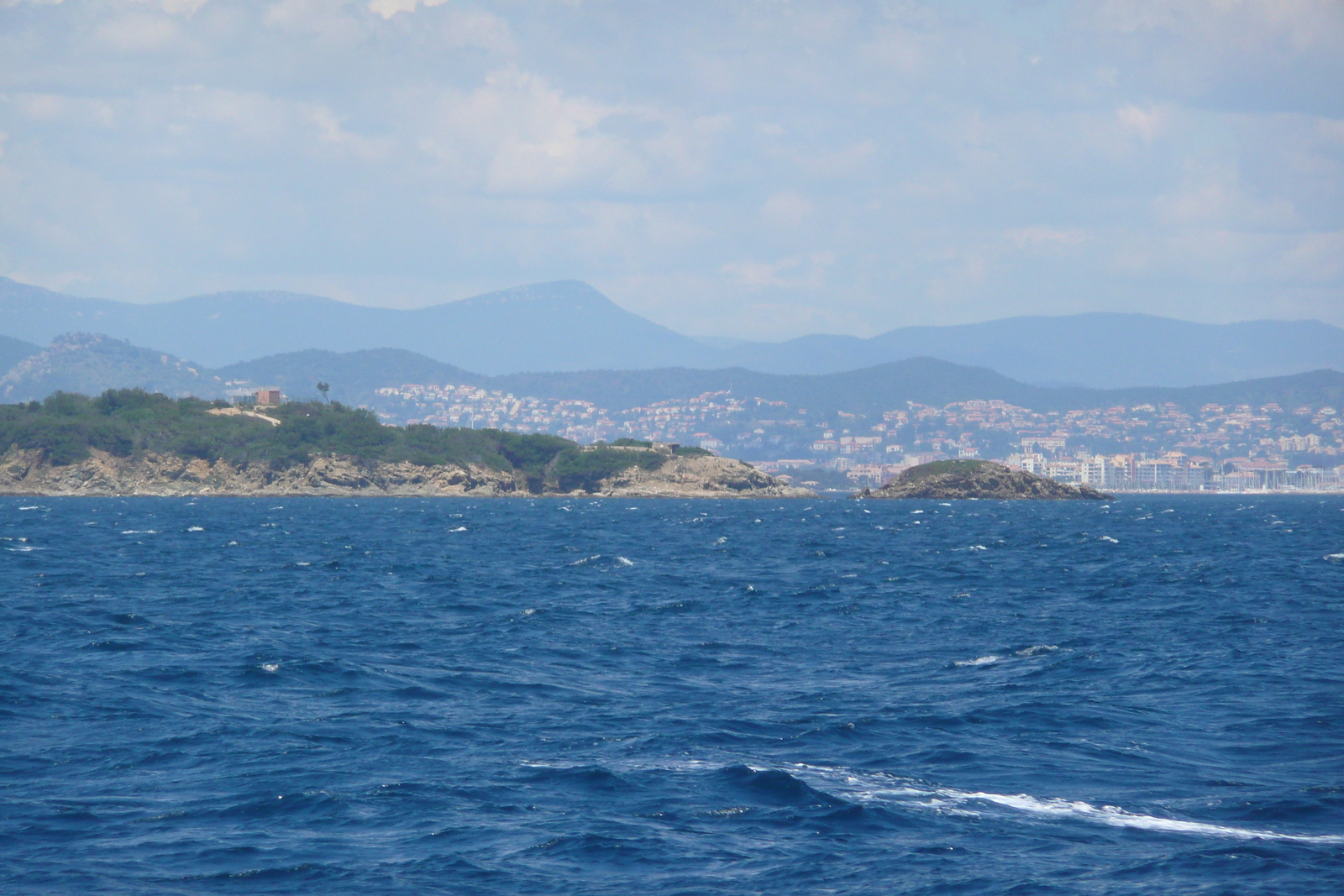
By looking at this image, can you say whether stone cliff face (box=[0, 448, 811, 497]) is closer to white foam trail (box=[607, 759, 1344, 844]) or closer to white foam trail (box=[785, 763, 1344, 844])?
white foam trail (box=[607, 759, 1344, 844])

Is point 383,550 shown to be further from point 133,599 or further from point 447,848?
point 447,848

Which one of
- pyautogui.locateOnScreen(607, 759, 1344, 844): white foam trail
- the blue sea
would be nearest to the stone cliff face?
the blue sea

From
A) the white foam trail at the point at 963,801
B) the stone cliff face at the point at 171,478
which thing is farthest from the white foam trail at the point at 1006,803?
the stone cliff face at the point at 171,478

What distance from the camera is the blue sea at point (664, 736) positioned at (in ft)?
49.6

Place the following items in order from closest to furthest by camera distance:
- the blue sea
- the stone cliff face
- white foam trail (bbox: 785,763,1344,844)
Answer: the blue sea < white foam trail (bbox: 785,763,1344,844) < the stone cliff face

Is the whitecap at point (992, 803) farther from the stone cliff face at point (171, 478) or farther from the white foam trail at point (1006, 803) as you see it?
the stone cliff face at point (171, 478)

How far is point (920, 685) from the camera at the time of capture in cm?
2739

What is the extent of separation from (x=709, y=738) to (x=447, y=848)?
7.21 meters

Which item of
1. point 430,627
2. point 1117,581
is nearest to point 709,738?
point 430,627

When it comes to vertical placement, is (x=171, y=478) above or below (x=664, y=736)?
above

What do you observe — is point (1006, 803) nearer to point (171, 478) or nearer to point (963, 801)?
point (963, 801)

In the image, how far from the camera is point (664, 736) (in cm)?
2184

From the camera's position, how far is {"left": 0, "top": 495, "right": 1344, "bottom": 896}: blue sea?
595 inches

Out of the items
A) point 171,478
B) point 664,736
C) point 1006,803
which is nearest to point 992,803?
point 1006,803
